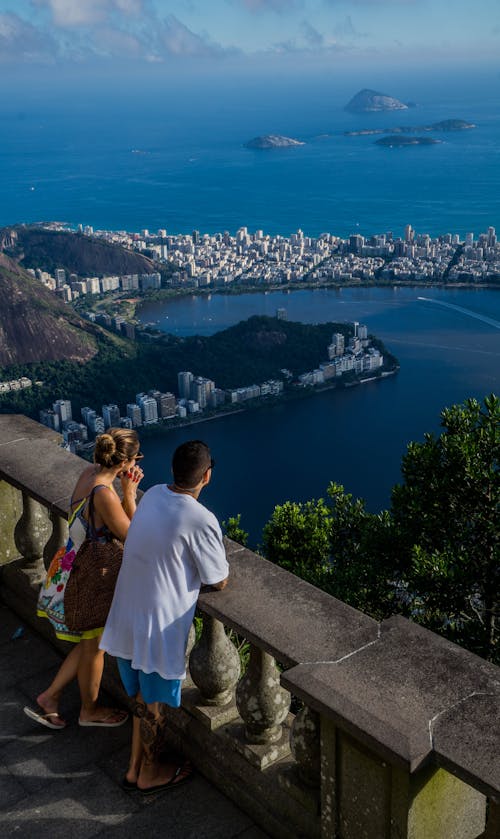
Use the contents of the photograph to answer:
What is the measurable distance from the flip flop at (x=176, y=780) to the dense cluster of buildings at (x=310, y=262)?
83907mm

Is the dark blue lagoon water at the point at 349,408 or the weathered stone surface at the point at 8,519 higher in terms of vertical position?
the weathered stone surface at the point at 8,519

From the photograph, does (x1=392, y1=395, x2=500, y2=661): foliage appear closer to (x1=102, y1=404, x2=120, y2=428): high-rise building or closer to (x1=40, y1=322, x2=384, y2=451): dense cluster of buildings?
(x1=40, y1=322, x2=384, y2=451): dense cluster of buildings

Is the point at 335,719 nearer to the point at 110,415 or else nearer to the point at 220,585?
the point at 220,585

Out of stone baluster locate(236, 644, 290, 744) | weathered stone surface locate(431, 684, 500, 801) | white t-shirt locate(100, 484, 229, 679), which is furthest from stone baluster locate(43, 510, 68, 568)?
weathered stone surface locate(431, 684, 500, 801)

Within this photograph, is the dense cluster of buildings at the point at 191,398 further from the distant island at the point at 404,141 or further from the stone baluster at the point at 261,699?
the distant island at the point at 404,141

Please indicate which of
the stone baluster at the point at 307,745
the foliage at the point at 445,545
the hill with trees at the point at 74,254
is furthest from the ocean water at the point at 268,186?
the stone baluster at the point at 307,745

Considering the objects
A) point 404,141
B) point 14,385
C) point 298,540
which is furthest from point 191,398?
point 404,141

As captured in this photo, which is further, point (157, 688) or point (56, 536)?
point (56, 536)

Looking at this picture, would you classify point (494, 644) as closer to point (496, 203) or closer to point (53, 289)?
point (53, 289)

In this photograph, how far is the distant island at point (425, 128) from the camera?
187 m

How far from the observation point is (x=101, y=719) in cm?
296

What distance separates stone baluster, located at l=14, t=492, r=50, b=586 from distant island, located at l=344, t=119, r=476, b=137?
19640cm

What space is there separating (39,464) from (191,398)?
56.1m

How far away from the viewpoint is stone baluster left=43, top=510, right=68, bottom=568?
338 cm
